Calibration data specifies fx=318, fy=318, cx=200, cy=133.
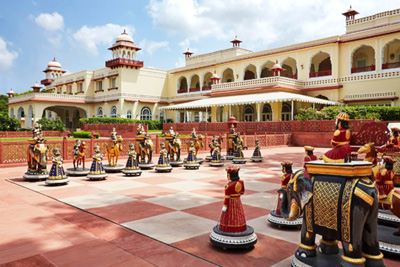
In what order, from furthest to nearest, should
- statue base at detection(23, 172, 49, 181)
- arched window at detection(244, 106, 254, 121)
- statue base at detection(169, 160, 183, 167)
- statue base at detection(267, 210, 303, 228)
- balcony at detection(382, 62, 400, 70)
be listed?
arched window at detection(244, 106, 254, 121)
balcony at detection(382, 62, 400, 70)
statue base at detection(169, 160, 183, 167)
statue base at detection(23, 172, 49, 181)
statue base at detection(267, 210, 303, 228)

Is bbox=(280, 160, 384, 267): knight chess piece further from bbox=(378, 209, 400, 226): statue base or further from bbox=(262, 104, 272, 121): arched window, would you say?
bbox=(262, 104, 272, 121): arched window

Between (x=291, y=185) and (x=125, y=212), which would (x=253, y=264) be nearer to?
(x=291, y=185)

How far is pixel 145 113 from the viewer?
139 ft

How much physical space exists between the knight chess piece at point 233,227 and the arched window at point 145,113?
127 ft

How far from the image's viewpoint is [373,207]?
2629 mm

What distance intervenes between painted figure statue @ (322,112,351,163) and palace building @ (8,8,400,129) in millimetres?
20823

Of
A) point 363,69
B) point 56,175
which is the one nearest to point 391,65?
point 363,69

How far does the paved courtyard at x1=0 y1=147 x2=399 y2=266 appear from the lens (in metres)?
3.41

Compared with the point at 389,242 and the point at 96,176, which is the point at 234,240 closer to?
the point at 389,242

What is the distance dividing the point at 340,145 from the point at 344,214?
0.80 metres

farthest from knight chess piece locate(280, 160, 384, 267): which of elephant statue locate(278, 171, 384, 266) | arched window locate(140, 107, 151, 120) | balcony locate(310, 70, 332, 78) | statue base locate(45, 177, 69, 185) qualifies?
arched window locate(140, 107, 151, 120)

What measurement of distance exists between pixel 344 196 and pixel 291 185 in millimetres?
541

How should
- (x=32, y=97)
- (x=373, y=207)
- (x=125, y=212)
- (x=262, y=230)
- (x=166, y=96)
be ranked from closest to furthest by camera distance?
(x=373, y=207)
(x=262, y=230)
(x=125, y=212)
(x=32, y=97)
(x=166, y=96)

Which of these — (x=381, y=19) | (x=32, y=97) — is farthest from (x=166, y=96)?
(x=381, y=19)
